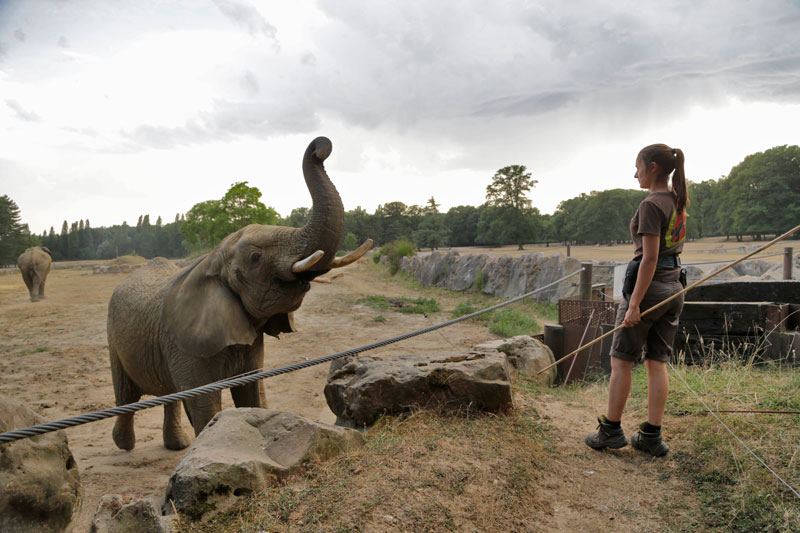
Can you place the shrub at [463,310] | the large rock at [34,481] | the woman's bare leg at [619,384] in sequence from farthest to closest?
1. the shrub at [463,310]
2. the woman's bare leg at [619,384]
3. the large rock at [34,481]

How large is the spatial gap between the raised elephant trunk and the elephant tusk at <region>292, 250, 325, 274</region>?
3.4 inches

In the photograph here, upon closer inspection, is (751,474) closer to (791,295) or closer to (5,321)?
(791,295)

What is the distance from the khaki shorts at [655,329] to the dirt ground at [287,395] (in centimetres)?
75

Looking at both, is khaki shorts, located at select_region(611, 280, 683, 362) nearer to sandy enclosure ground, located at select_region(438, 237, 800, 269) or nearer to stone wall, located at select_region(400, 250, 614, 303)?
sandy enclosure ground, located at select_region(438, 237, 800, 269)

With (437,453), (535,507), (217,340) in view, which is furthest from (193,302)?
(535,507)

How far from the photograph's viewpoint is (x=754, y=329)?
598cm

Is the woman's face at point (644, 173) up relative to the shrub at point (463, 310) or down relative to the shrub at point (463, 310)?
up

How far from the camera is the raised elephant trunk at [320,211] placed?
399cm

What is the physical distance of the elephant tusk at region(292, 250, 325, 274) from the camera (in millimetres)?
3834

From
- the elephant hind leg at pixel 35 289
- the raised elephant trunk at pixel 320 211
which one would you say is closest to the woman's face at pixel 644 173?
the raised elephant trunk at pixel 320 211

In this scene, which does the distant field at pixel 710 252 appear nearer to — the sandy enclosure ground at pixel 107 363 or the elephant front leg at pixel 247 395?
the elephant front leg at pixel 247 395

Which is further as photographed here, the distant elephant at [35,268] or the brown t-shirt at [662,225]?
the distant elephant at [35,268]

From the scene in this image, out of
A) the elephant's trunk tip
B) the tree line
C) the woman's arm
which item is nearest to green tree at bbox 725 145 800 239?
the tree line

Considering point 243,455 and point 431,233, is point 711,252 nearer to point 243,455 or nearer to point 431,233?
point 243,455
